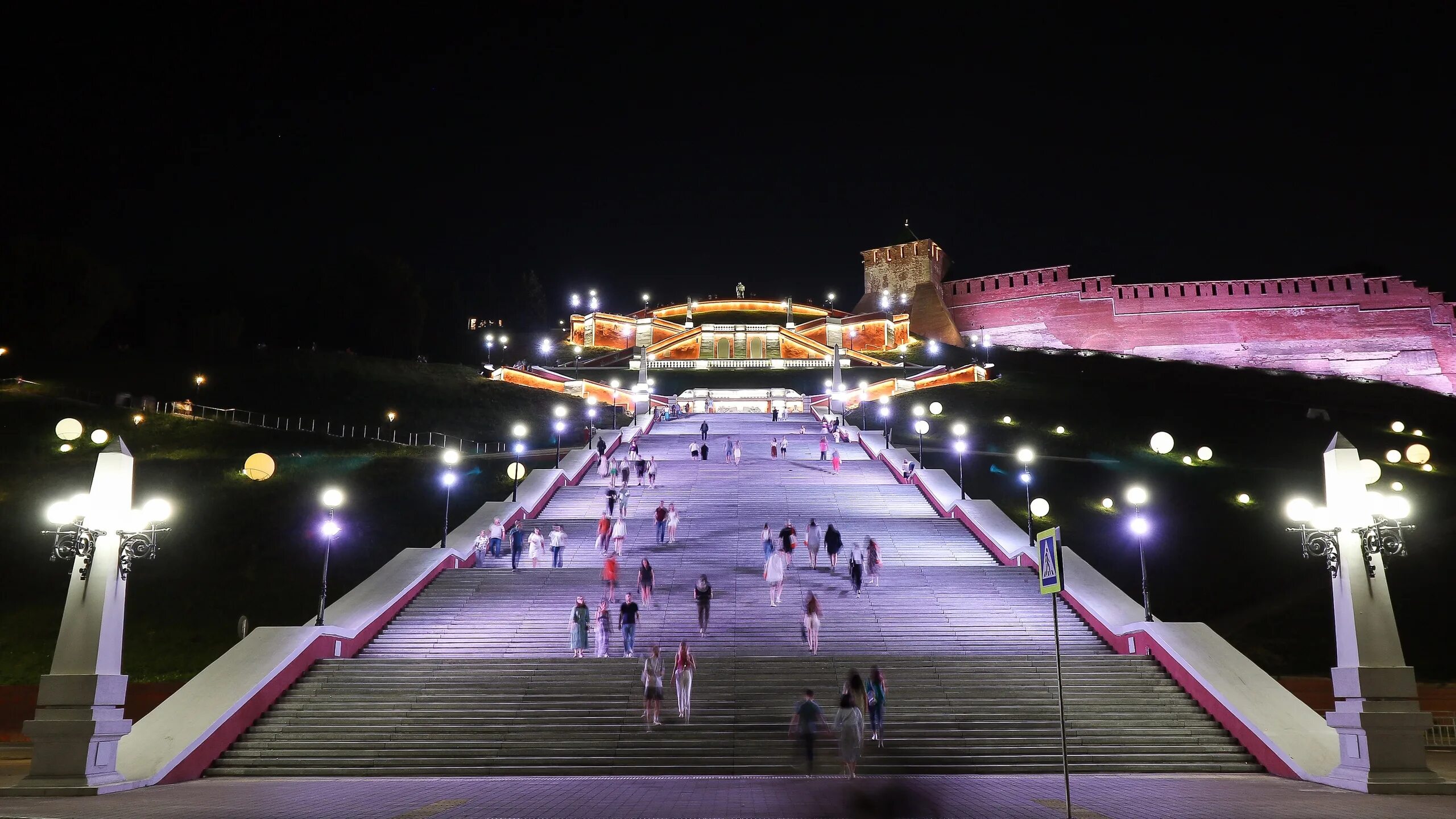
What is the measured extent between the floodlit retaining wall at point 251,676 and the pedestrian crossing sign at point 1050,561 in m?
9.06

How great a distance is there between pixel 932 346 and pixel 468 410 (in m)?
36.7

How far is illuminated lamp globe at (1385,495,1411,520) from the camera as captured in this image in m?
9.59

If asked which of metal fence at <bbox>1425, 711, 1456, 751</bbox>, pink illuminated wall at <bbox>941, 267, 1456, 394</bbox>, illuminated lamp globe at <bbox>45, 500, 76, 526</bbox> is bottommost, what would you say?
metal fence at <bbox>1425, 711, 1456, 751</bbox>

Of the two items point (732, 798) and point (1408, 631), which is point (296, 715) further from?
point (1408, 631)

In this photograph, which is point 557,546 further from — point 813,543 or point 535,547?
point 813,543

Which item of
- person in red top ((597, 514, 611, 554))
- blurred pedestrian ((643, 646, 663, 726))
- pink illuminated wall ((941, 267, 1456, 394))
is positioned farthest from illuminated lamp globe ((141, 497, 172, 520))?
pink illuminated wall ((941, 267, 1456, 394))

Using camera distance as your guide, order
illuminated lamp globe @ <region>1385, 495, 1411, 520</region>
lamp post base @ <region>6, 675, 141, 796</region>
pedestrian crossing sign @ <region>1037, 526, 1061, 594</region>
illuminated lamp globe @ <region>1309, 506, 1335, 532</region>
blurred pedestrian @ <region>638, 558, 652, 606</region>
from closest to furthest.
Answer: pedestrian crossing sign @ <region>1037, 526, 1061, 594</region>, lamp post base @ <region>6, 675, 141, 796</region>, illuminated lamp globe @ <region>1385, 495, 1411, 520</region>, illuminated lamp globe @ <region>1309, 506, 1335, 532</region>, blurred pedestrian @ <region>638, 558, 652, 606</region>

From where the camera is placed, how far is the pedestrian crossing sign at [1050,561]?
724 cm

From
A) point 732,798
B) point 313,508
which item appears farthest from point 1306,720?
point 313,508

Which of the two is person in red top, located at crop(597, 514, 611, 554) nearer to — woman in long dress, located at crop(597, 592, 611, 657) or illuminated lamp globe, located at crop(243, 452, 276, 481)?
woman in long dress, located at crop(597, 592, 611, 657)

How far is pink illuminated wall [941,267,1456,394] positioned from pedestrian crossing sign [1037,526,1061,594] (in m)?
61.1

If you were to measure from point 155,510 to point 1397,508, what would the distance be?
44.2ft

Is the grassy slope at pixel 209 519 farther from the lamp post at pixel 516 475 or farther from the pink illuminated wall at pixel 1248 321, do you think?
the pink illuminated wall at pixel 1248 321

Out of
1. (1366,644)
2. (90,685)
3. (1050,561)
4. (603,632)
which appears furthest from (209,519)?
(1366,644)
